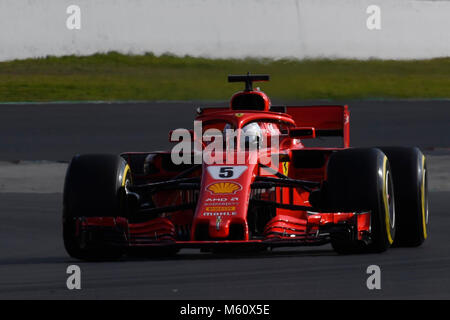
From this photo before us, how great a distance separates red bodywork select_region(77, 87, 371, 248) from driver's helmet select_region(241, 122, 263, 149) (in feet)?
0.23

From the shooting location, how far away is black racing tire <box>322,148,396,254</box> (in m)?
9.98

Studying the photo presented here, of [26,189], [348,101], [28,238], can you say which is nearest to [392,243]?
[28,238]

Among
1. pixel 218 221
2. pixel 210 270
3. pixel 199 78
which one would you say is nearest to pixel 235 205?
pixel 218 221

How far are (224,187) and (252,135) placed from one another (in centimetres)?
128

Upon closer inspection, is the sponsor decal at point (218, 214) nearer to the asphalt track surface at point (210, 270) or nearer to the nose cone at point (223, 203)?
the nose cone at point (223, 203)

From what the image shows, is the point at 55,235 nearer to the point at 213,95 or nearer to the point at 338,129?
the point at 338,129

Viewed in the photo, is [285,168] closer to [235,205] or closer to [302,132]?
[302,132]

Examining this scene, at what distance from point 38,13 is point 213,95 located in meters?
16.3

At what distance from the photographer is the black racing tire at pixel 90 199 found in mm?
10141

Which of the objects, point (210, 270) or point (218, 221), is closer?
point (210, 270)

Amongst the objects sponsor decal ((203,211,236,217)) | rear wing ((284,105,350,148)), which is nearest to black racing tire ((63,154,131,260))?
sponsor decal ((203,211,236,217))

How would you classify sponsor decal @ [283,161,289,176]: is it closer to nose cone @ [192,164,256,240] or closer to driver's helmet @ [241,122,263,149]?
driver's helmet @ [241,122,263,149]

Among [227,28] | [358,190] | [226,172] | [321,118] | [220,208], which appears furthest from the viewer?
[227,28]

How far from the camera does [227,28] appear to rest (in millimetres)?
30500
